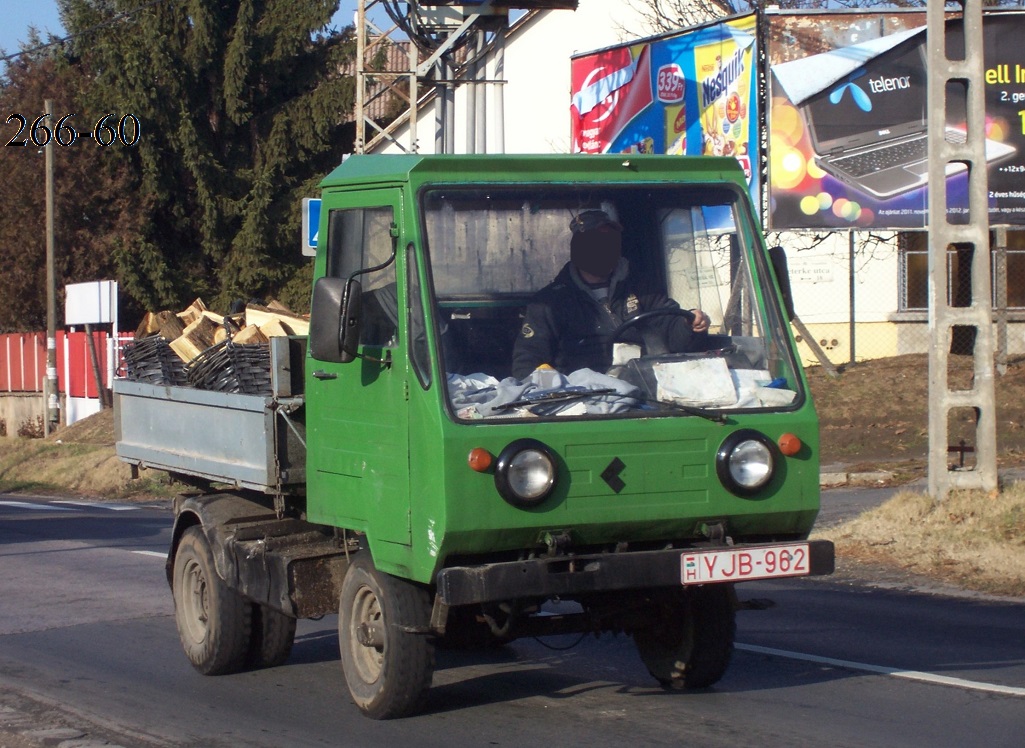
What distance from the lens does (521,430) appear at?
5.30 metres

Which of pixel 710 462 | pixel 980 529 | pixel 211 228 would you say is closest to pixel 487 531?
pixel 710 462

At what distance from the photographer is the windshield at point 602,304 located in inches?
219

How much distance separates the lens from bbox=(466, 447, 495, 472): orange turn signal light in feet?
17.0

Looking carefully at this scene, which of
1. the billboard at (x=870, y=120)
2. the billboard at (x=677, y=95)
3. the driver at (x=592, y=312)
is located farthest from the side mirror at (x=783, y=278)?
the billboard at (x=870, y=120)

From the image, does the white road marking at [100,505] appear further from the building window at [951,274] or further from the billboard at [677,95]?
the building window at [951,274]

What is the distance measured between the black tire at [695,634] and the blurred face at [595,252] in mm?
1472

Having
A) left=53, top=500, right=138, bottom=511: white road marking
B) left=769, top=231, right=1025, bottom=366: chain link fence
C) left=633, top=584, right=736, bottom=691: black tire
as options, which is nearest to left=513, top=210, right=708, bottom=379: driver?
left=633, top=584, right=736, bottom=691: black tire

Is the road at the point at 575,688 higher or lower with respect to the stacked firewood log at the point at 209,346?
lower

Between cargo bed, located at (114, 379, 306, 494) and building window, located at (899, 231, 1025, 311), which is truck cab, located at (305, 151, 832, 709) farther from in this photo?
building window, located at (899, 231, 1025, 311)

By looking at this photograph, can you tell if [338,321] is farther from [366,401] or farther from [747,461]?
[747,461]

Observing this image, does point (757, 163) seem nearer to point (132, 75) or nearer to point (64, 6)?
point (132, 75)

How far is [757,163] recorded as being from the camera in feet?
63.6

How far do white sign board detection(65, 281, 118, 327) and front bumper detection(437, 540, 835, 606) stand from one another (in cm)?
2127

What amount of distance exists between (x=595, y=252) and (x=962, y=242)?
20.4 ft
